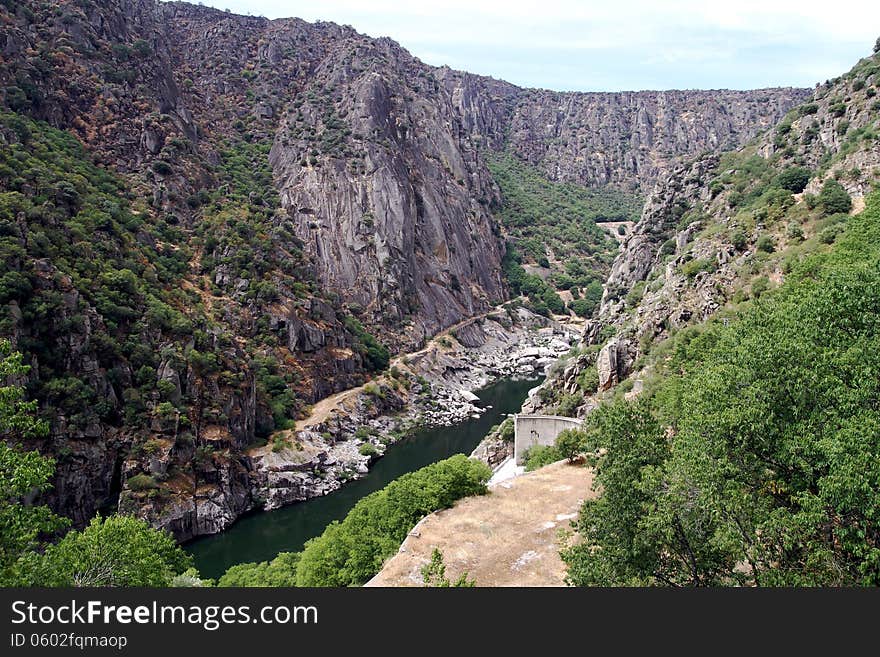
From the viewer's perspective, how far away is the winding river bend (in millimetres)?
35406

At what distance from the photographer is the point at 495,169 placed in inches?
6063

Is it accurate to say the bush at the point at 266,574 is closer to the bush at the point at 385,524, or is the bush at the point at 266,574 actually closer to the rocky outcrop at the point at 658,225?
the bush at the point at 385,524

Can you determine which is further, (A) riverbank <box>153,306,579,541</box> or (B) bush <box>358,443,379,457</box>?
(B) bush <box>358,443,379,457</box>

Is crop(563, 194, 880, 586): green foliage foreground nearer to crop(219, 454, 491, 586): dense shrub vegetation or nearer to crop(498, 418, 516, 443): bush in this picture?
crop(219, 454, 491, 586): dense shrub vegetation

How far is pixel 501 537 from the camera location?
17891 millimetres

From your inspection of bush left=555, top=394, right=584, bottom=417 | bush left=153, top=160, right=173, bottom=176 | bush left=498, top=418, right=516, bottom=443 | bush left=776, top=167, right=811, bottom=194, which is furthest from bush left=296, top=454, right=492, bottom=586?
bush left=153, top=160, right=173, bottom=176

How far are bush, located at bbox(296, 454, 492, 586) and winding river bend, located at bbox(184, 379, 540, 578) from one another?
16.0 m

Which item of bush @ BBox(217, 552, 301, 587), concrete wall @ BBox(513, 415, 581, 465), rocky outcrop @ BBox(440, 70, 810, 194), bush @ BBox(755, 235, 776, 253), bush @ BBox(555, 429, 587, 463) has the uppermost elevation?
rocky outcrop @ BBox(440, 70, 810, 194)

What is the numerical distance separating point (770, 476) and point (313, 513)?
36163 millimetres

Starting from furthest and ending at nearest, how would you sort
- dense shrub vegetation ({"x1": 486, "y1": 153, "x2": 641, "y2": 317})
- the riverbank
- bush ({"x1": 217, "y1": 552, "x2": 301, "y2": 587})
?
dense shrub vegetation ({"x1": 486, "y1": 153, "x2": 641, "y2": 317}) → the riverbank → bush ({"x1": 217, "y1": 552, "x2": 301, "y2": 587})

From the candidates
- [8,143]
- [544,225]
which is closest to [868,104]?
[8,143]

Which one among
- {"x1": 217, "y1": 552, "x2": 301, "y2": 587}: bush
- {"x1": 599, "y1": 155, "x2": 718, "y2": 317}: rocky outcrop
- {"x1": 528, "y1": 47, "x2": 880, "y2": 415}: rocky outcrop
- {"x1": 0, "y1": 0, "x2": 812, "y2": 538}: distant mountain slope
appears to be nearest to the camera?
{"x1": 217, "y1": 552, "x2": 301, "y2": 587}: bush

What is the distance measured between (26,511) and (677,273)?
Answer: 38.3 meters

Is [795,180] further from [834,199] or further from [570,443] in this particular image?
[570,443]
